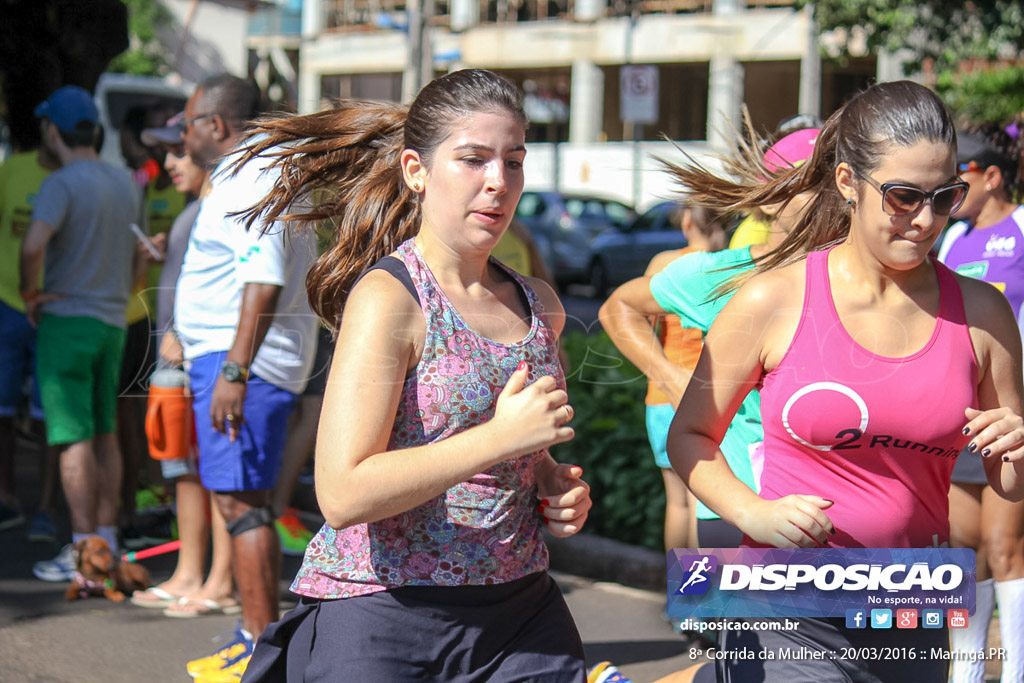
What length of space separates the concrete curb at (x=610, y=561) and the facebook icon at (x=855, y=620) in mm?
3205

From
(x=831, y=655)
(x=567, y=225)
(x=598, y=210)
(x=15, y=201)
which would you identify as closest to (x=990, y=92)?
(x=598, y=210)

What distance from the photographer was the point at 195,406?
4555 mm

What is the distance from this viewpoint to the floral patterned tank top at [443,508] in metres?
2.46

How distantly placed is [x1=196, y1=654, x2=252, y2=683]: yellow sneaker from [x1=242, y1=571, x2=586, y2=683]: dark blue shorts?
1702 millimetres

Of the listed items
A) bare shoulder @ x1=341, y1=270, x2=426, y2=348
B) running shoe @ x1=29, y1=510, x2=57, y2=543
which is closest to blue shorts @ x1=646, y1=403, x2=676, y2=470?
bare shoulder @ x1=341, y1=270, x2=426, y2=348

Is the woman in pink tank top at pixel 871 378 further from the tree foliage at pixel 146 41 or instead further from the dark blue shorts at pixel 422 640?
the tree foliage at pixel 146 41

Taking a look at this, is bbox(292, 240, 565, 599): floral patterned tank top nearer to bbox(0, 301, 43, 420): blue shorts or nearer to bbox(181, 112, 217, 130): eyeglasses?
bbox(181, 112, 217, 130): eyeglasses

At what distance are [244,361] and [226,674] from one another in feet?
3.55

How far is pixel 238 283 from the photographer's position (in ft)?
15.1

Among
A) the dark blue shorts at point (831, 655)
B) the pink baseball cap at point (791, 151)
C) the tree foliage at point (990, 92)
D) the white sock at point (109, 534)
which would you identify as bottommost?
the white sock at point (109, 534)

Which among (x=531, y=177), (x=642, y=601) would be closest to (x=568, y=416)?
(x=642, y=601)

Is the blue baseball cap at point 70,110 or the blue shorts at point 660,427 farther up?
the blue baseball cap at point 70,110

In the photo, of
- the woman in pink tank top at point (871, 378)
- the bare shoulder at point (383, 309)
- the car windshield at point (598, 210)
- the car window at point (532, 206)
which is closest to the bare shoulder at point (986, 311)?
the woman in pink tank top at point (871, 378)

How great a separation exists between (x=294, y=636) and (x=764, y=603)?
1013 millimetres
